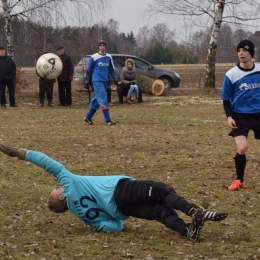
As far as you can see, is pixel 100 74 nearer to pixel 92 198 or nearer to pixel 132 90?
pixel 132 90

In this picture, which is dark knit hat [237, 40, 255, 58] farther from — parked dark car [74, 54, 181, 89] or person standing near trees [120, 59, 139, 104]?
parked dark car [74, 54, 181, 89]

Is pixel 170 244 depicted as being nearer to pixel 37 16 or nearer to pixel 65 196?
pixel 65 196

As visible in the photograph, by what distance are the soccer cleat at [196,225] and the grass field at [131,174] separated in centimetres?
7

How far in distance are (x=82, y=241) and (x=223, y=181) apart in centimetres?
347

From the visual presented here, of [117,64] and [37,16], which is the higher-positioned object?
[37,16]

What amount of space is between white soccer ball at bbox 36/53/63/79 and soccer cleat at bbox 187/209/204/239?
15.0m

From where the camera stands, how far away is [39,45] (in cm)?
2727

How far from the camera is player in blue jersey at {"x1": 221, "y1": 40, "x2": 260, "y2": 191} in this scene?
8.43m

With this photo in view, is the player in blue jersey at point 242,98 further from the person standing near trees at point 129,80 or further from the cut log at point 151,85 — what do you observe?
the cut log at point 151,85

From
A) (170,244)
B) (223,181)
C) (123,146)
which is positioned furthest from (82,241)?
(123,146)

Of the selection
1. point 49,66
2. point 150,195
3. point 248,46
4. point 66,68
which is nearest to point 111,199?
point 150,195

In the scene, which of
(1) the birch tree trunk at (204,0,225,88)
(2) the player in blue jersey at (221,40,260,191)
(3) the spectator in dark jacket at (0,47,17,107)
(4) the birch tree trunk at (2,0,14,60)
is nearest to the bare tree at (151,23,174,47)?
(1) the birch tree trunk at (204,0,225,88)

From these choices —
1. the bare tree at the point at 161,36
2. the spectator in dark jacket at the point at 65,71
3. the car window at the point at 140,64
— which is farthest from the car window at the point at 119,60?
the bare tree at the point at 161,36

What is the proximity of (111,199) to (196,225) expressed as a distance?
3.03 ft
